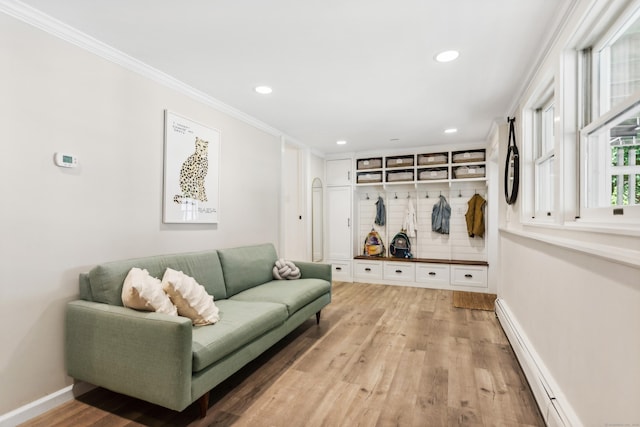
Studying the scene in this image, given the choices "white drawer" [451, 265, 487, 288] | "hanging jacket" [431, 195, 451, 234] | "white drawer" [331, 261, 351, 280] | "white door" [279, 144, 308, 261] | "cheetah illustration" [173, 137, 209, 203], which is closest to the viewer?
"cheetah illustration" [173, 137, 209, 203]

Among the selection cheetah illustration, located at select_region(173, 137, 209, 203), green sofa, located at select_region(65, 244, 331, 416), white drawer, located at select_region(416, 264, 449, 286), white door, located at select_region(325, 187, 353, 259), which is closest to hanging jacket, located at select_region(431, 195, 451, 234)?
white drawer, located at select_region(416, 264, 449, 286)

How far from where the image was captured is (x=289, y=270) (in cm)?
360

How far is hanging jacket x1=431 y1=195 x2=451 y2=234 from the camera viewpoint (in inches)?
208

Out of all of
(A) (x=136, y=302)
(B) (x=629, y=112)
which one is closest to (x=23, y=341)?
(A) (x=136, y=302)

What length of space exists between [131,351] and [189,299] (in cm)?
41

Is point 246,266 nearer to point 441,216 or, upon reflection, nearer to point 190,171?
point 190,171

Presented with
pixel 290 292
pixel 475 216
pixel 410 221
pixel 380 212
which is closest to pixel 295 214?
pixel 380 212

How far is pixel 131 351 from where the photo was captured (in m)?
1.76

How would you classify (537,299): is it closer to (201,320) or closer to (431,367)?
(431,367)

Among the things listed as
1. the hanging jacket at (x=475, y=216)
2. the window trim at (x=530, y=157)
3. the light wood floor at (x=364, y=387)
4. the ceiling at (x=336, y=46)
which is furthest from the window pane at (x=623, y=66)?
the hanging jacket at (x=475, y=216)

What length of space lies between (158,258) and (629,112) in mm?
2854

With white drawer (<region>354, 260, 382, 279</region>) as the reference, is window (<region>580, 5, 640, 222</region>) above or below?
above

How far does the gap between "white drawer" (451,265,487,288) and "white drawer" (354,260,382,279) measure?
1.18 m

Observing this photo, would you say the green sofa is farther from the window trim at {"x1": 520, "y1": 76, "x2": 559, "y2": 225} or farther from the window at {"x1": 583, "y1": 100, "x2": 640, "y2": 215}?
the window trim at {"x1": 520, "y1": 76, "x2": 559, "y2": 225}
